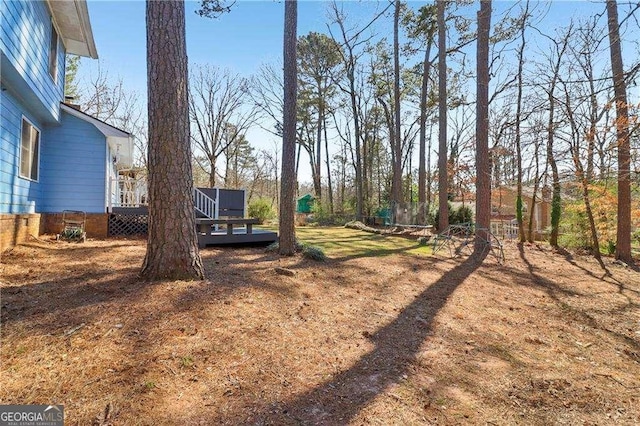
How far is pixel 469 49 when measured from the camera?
11562 millimetres

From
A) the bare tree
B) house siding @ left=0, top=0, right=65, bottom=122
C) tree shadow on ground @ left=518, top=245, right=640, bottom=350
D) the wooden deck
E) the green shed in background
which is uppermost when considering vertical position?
the bare tree

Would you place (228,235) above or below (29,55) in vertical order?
below

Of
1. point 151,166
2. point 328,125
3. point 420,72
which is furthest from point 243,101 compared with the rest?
point 151,166

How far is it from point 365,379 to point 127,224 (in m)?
8.28

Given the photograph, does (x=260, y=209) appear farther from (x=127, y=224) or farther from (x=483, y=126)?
(x=483, y=126)

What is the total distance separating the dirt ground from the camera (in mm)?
1871

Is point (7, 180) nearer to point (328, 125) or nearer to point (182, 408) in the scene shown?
point (182, 408)

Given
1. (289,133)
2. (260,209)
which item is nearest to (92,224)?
(289,133)

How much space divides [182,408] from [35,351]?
1.20m

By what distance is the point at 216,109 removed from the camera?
20.6 metres

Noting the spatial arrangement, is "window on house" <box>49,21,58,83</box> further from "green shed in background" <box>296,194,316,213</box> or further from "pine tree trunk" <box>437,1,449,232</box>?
"green shed in background" <box>296,194,316,213</box>

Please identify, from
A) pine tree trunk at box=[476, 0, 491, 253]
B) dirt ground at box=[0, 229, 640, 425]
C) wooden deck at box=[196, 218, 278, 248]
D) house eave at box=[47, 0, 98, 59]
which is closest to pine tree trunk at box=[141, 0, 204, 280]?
dirt ground at box=[0, 229, 640, 425]

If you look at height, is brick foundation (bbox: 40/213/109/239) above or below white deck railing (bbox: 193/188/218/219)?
below

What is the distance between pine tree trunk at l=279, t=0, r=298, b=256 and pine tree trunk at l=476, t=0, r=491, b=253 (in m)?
4.61
